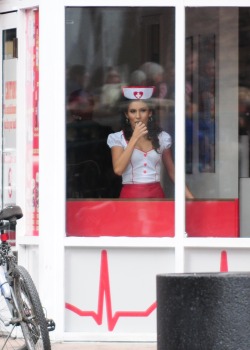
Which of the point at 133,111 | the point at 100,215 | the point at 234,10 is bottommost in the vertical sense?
the point at 100,215

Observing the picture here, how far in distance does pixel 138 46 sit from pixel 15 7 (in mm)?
1232

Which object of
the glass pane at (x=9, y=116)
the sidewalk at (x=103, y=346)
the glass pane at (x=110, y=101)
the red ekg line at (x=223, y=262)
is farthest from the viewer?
the glass pane at (x=9, y=116)

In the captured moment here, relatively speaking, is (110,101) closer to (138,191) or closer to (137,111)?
(137,111)

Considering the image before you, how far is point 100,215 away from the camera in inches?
411

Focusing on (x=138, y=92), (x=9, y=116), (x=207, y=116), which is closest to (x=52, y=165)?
(x=9, y=116)

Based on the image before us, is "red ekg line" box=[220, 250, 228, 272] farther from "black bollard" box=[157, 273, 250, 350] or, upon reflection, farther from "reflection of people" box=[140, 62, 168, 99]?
"black bollard" box=[157, 273, 250, 350]

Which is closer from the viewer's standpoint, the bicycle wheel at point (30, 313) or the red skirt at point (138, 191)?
the bicycle wheel at point (30, 313)

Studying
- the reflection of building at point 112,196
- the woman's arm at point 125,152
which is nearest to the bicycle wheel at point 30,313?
the reflection of building at point 112,196

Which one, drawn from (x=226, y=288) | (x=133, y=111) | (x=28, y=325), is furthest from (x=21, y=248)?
(x=226, y=288)

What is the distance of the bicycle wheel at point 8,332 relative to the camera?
8582 millimetres

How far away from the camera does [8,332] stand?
29.5 feet

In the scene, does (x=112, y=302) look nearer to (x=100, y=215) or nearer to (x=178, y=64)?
(x=100, y=215)

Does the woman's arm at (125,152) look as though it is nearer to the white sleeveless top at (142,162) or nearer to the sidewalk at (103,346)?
the white sleeveless top at (142,162)

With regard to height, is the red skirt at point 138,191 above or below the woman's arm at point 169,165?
below
